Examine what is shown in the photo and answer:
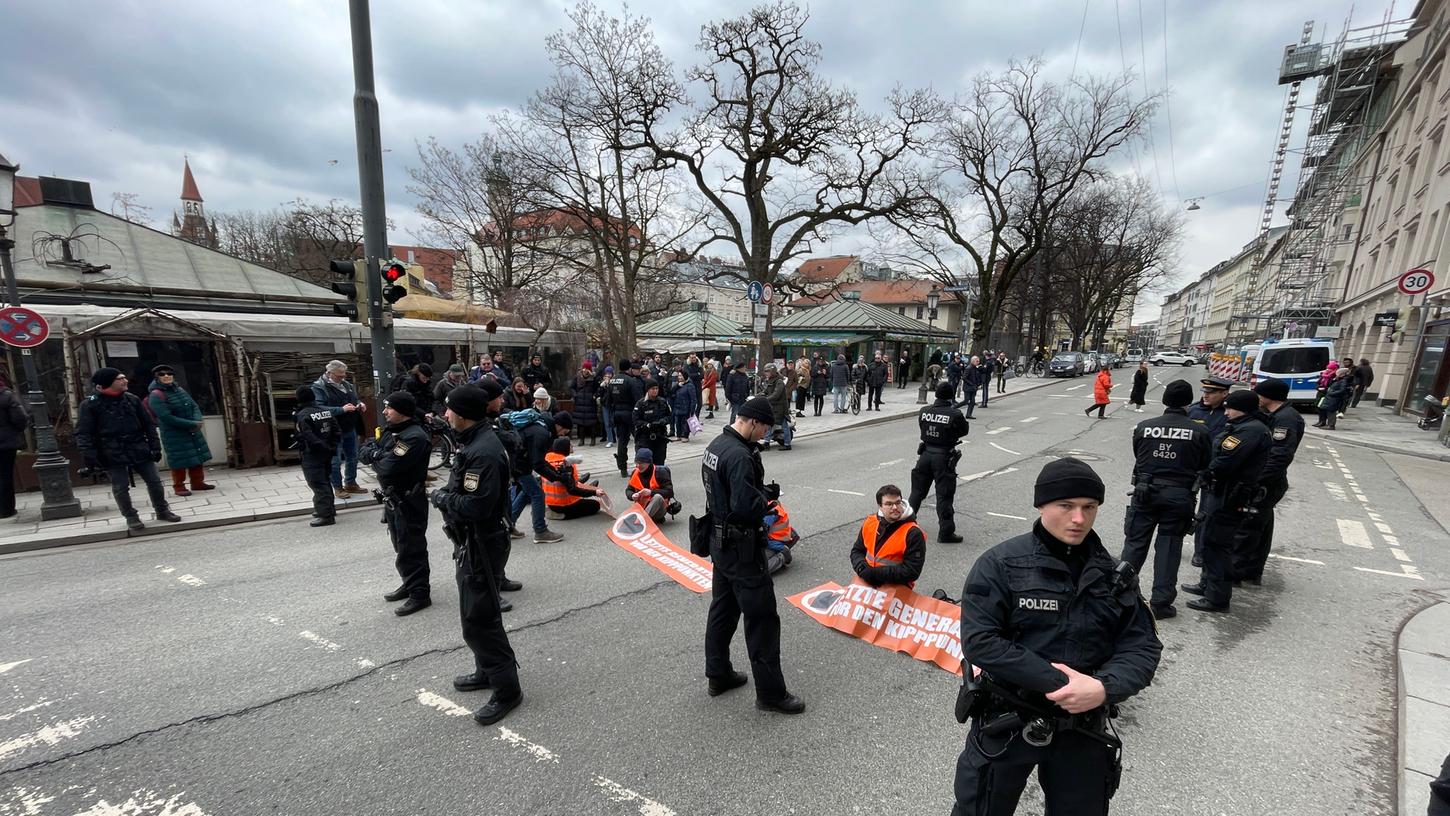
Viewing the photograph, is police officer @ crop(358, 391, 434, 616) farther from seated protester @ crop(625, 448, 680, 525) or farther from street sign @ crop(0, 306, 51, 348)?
street sign @ crop(0, 306, 51, 348)

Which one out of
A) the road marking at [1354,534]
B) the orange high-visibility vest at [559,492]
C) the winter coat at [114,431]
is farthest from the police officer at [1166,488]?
the winter coat at [114,431]

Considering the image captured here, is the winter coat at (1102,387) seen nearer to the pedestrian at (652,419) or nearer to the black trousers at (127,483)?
the pedestrian at (652,419)

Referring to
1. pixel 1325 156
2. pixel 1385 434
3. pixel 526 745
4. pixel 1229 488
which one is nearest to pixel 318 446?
pixel 526 745

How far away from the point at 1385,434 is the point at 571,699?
20399 mm

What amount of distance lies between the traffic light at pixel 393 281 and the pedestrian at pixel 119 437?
2939 millimetres

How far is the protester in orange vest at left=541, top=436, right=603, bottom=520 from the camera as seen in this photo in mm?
6926

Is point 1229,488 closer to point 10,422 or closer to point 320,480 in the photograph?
point 320,480

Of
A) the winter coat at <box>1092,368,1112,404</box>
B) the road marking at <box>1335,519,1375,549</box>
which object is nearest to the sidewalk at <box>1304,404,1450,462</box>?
the winter coat at <box>1092,368,1112,404</box>

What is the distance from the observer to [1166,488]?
4.43m

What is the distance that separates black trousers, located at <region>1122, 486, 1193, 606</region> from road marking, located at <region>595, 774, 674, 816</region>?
4173 mm

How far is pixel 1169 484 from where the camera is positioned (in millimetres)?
4418

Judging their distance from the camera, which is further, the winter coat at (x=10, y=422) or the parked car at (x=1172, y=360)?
the parked car at (x=1172, y=360)

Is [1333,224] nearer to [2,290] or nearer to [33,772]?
[33,772]

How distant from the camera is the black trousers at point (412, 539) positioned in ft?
14.8
